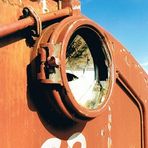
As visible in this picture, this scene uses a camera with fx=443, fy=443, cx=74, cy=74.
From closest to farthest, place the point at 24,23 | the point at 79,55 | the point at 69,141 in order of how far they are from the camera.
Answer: the point at 24,23 < the point at 69,141 < the point at 79,55

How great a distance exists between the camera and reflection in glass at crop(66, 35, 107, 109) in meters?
2.05

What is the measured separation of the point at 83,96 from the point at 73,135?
0.19 m

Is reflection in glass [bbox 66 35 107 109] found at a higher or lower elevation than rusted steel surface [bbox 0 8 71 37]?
lower

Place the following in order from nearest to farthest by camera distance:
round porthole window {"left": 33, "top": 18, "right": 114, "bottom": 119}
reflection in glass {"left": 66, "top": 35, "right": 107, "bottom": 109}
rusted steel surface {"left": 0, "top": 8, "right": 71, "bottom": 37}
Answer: rusted steel surface {"left": 0, "top": 8, "right": 71, "bottom": 37} → round porthole window {"left": 33, "top": 18, "right": 114, "bottom": 119} → reflection in glass {"left": 66, "top": 35, "right": 107, "bottom": 109}

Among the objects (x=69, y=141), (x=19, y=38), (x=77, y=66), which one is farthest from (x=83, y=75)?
(x=19, y=38)

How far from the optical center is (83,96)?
6.76ft

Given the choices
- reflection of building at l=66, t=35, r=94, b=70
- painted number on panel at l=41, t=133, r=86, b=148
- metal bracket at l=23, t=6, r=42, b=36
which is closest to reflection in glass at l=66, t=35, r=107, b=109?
reflection of building at l=66, t=35, r=94, b=70

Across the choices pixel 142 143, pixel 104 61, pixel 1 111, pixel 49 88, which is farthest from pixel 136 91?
pixel 1 111

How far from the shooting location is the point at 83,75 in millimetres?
2125

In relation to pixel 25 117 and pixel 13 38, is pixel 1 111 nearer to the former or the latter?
pixel 25 117

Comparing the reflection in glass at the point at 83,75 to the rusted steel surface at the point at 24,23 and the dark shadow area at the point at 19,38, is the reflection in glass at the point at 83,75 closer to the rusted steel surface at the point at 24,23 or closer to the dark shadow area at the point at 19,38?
the rusted steel surface at the point at 24,23

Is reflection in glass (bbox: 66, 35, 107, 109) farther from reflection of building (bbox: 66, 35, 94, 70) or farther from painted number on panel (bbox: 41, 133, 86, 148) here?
painted number on panel (bbox: 41, 133, 86, 148)

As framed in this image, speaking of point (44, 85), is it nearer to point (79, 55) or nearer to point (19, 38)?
point (19, 38)

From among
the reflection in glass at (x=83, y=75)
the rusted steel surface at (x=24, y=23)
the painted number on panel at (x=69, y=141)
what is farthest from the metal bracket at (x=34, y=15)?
the painted number on panel at (x=69, y=141)
